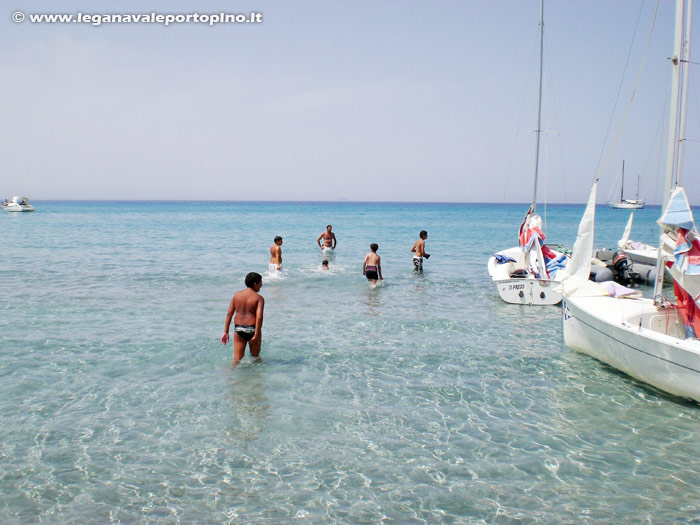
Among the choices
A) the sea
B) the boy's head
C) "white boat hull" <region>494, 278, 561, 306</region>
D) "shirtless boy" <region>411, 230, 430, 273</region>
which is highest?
the boy's head

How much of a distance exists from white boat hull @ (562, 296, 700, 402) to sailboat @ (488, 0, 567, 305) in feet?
9.98

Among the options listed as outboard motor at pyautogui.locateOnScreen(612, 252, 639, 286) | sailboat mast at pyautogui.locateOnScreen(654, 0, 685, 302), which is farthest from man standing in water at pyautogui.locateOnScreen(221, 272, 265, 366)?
outboard motor at pyautogui.locateOnScreen(612, 252, 639, 286)

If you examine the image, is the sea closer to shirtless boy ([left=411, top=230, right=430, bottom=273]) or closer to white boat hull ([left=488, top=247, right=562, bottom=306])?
white boat hull ([left=488, top=247, right=562, bottom=306])

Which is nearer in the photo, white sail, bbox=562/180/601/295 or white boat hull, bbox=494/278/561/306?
white sail, bbox=562/180/601/295

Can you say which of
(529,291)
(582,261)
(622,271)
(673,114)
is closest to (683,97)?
(673,114)

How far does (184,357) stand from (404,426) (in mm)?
4608

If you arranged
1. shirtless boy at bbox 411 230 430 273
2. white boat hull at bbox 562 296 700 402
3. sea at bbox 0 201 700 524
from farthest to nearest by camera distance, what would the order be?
shirtless boy at bbox 411 230 430 273, white boat hull at bbox 562 296 700 402, sea at bbox 0 201 700 524

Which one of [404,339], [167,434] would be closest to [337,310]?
[404,339]

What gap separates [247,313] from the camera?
8711 mm

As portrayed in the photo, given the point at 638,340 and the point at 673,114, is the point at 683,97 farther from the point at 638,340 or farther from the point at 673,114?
the point at 638,340

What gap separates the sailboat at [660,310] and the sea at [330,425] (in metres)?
0.42

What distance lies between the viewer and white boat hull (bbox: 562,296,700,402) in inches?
295

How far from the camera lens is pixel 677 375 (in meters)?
7.60

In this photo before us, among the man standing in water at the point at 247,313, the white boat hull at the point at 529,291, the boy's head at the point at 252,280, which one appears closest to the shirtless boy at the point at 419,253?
the white boat hull at the point at 529,291
